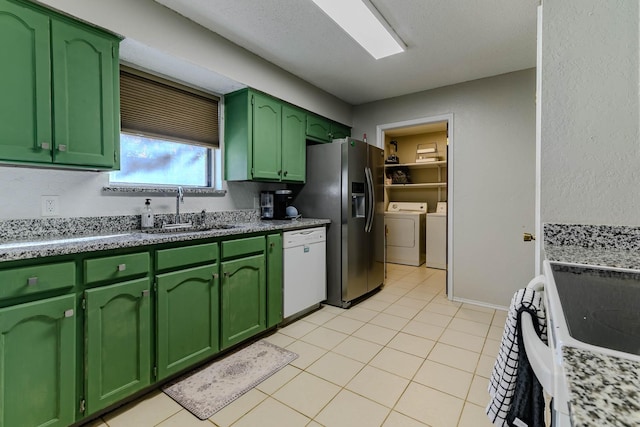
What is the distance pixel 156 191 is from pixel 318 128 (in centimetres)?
195

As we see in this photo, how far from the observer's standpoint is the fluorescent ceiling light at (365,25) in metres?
1.99

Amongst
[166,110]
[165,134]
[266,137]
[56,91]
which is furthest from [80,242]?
[266,137]

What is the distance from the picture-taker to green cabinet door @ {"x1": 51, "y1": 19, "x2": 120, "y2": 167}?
5.32ft

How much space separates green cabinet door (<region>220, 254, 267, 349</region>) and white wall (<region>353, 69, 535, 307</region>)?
7.33 feet

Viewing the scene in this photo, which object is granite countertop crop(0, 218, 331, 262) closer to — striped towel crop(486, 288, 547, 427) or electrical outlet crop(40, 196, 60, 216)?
electrical outlet crop(40, 196, 60, 216)

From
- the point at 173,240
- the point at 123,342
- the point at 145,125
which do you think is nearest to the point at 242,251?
the point at 173,240

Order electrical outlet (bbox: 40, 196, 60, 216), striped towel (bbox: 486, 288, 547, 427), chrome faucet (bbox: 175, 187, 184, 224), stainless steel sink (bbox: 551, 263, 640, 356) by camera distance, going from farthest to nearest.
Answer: chrome faucet (bbox: 175, 187, 184, 224)
electrical outlet (bbox: 40, 196, 60, 216)
striped towel (bbox: 486, 288, 547, 427)
stainless steel sink (bbox: 551, 263, 640, 356)

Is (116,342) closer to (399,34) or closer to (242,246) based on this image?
(242,246)

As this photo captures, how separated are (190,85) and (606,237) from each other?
292cm

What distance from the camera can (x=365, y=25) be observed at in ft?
7.38

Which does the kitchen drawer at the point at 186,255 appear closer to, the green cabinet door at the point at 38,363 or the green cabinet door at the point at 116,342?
the green cabinet door at the point at 116,342

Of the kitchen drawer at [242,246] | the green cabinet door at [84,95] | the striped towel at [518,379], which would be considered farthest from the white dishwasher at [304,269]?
the striped towel at [518,379]

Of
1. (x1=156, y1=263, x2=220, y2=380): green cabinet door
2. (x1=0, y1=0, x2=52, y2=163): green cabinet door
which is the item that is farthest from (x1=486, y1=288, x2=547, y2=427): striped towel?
(x1=0, y1=0, x2=52, y2=163): green cabinet door

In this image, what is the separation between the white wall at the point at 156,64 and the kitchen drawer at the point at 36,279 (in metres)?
0.65
